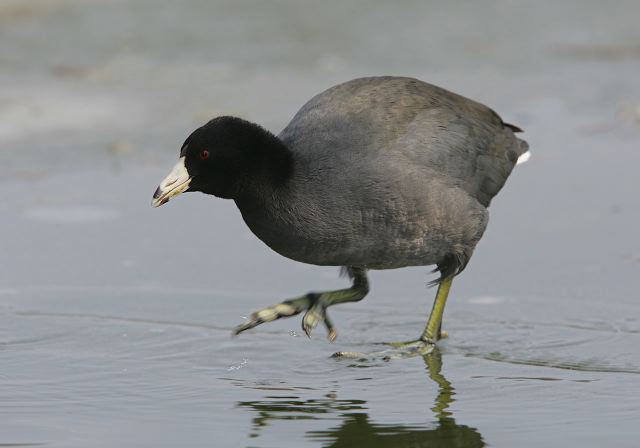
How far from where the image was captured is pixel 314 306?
5.61 meters

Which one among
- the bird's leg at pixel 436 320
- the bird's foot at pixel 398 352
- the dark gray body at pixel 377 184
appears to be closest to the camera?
the dark gray body at pixel 377 184

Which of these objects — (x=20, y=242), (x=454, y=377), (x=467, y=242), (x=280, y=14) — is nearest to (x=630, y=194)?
(x=467, y=242)

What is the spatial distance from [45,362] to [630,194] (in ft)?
11.6

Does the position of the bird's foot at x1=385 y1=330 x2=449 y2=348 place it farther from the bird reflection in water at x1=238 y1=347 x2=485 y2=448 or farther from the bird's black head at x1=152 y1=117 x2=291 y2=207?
the bird's black head at x1=152 y1=117 x2=291 y2=207

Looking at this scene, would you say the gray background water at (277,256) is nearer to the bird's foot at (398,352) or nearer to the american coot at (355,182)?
the bird's foot at (398,352)

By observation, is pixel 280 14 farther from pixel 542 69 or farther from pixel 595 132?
pixel 595 132

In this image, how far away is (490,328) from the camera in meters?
5.67

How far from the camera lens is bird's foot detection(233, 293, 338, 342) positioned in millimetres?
5402

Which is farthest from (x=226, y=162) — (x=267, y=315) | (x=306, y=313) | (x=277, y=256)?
(x=277, y=256)

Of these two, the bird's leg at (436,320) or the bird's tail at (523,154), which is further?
the bird's tail at (523,154)

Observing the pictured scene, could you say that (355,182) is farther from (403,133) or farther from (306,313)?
(306,313)

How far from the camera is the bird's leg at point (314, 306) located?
17.8ft

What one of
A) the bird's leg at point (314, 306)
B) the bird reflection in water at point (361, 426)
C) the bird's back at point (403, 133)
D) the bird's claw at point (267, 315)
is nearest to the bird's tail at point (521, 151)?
the bird's back at point (403, 133)

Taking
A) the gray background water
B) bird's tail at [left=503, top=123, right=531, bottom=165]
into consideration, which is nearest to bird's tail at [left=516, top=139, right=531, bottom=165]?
bird's tail at [left=503, top=123, right=531, bottom=165]
